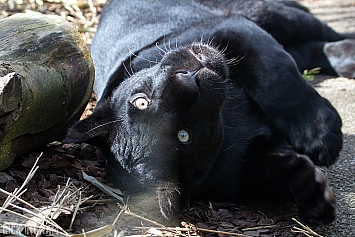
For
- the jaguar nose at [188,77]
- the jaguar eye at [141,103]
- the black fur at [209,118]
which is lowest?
the black fur at [209,118]

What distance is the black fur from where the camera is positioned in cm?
259

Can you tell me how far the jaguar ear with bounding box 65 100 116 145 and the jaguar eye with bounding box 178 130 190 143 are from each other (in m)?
0.43

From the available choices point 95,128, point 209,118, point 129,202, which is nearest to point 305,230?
point 209,118

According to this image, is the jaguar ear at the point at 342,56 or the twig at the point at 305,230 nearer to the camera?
the twig at the point at 305,230

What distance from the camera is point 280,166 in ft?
9.23

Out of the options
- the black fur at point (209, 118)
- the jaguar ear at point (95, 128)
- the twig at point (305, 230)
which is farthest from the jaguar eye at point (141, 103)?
the twig at point (305, 230)

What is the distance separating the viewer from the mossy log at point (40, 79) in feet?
8.34

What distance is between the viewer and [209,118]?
8.82 feet

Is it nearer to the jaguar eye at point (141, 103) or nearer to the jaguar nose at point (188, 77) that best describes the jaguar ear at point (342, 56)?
the jaguar nose at point (188, 77)

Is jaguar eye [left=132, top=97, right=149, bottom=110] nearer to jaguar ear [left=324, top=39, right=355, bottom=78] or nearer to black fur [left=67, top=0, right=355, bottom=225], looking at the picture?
black fur [left=67, top=0, right=355, bottom=225]

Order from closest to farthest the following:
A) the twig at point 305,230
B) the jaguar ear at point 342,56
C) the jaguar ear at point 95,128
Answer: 1. the twig at point 305,230
2. the jaguar ear at point 95,128
3. the jaguar ear at point 342,56

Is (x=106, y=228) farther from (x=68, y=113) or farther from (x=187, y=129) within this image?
(x=68, y=113)

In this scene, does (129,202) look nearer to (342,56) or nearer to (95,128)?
(95,128)

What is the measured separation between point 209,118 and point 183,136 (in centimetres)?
19
